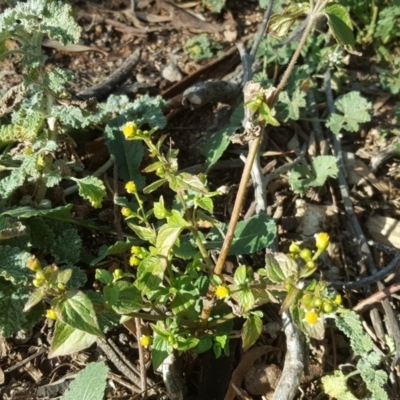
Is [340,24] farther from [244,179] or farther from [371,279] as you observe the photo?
[371,279]

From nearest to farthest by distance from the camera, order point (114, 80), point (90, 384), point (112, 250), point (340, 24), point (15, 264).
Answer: point (340, 24)
point (90, 384)
point (15, 264)
point (112, 250)
point (114, 80)

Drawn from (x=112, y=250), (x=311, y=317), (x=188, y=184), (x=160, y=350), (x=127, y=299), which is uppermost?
(x=188, y=184)

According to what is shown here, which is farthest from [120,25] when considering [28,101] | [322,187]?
[322,187]

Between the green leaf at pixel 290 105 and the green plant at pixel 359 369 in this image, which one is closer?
the green plant at pixel 359 369

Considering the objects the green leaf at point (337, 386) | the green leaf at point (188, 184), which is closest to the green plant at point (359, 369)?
the green leaf at point (337, 386)

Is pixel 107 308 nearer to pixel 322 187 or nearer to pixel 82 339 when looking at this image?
pixel 82 339

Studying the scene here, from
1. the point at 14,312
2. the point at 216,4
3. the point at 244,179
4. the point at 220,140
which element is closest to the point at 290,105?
the point at 220,140

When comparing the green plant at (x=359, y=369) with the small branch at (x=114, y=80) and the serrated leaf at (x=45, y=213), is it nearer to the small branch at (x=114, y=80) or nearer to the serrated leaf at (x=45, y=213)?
the serrated leaf at (x=45, y=213)
